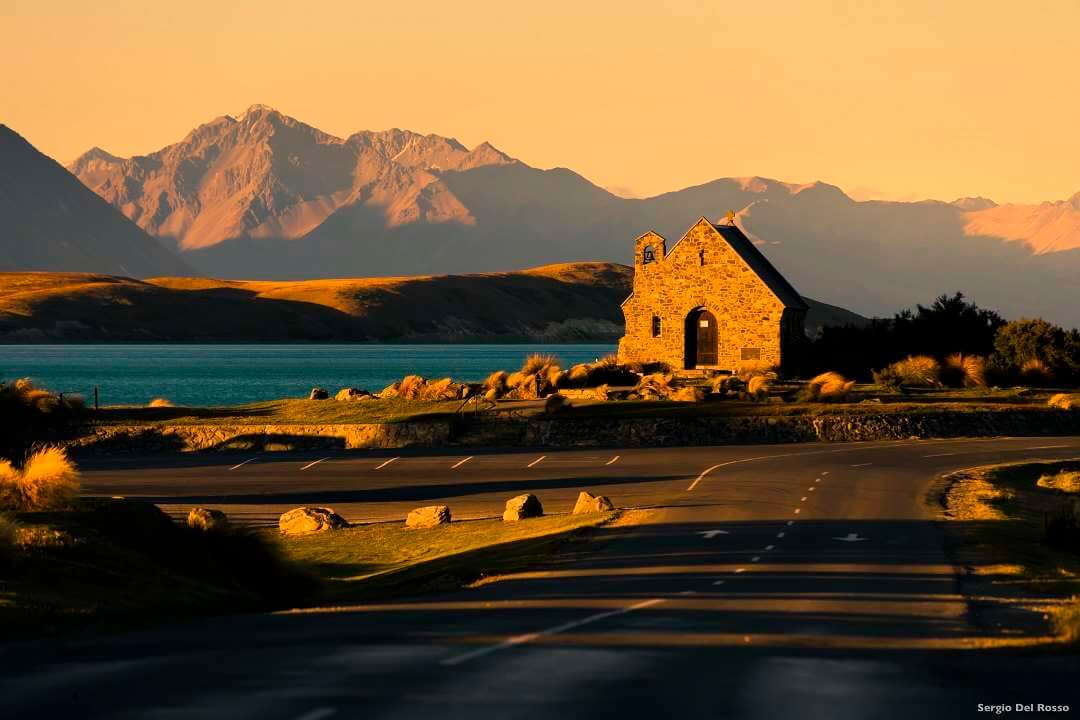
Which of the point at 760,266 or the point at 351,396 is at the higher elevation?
the point at 760,266

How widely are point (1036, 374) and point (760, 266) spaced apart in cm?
1686

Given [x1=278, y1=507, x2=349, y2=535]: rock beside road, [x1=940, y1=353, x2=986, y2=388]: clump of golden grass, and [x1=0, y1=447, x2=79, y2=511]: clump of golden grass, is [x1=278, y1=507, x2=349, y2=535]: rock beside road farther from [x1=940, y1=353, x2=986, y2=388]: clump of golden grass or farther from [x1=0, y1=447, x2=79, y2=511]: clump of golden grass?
[x1=940, y1=353, x2=986, y2=388]: clump of golden grass

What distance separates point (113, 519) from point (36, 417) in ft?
158

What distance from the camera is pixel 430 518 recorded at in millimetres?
39594

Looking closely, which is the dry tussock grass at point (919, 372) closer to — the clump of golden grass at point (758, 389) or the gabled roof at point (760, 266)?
the gabled roof at point (760, 266)

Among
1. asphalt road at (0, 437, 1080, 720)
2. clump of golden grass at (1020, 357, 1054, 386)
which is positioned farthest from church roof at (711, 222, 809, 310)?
asphalt road at (0, 437, 1080, 720)

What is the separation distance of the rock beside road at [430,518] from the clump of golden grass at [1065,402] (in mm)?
42389

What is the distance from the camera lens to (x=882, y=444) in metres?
64.9

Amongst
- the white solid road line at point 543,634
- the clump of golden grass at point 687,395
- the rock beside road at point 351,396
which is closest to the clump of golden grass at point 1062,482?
the clump of golden grass at point 687,395

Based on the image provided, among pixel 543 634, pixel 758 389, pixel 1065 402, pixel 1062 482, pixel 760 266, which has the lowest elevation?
pixel 1062 482

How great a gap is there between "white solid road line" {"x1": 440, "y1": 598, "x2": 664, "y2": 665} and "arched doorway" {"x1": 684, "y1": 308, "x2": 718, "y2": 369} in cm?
6657

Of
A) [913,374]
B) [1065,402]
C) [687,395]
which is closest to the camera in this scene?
[1065,402]

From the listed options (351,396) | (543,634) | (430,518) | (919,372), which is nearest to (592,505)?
(430,518)

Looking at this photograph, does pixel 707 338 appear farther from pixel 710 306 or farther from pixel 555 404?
pixel 555 404
